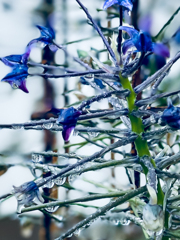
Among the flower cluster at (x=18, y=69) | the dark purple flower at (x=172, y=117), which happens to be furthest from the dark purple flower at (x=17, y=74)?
the dark purple flower at (x=172, y=117)

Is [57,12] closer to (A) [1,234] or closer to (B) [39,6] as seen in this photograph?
(B) [39,6]

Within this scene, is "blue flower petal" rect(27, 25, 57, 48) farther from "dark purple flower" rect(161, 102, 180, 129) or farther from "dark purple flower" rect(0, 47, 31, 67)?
"dark purple flower" rect(161, 102, 180, 129)

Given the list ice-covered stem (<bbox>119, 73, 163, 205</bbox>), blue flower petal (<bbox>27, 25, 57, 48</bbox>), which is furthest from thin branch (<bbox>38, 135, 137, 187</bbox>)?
blue flower petal (<bbox>27, 25, 57, 48</bbox>)

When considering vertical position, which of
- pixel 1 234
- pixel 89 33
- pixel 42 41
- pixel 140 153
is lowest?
pixel 1 234

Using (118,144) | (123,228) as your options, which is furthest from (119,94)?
(123,228)

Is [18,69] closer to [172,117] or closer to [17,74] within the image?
[17,74]

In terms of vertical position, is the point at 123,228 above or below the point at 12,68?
below

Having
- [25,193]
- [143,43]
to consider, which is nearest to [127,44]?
[143,43]

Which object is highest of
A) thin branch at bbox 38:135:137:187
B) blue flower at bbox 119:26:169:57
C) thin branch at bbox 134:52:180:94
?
blue flower at bbox 119:26:169:57

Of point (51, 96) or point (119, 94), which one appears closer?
point (119, 94)
